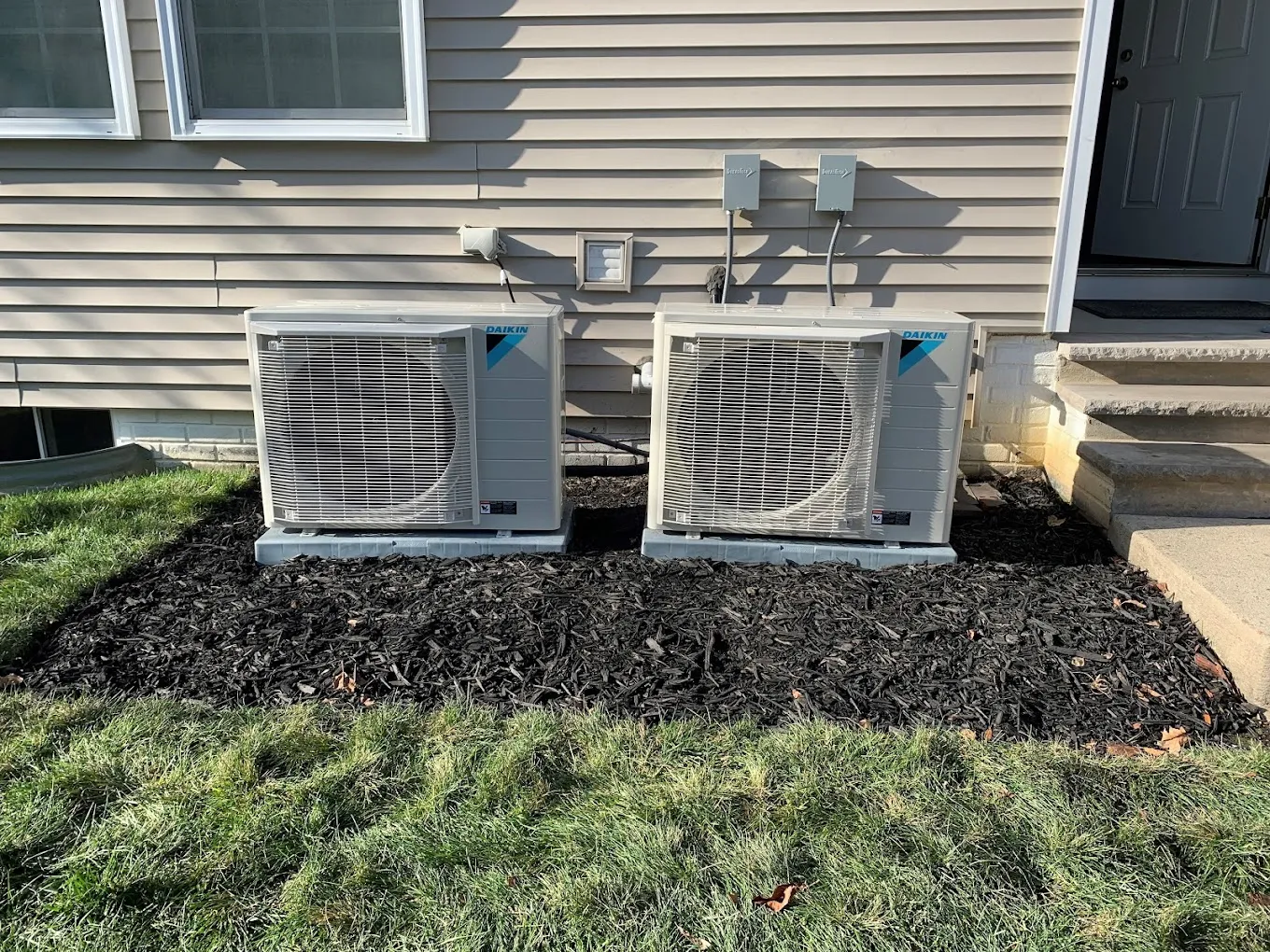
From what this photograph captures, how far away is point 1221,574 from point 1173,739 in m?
0.76

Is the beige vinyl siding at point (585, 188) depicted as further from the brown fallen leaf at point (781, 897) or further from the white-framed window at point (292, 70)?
the brown fallen leaf at point (781, 897)

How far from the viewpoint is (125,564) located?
316cm

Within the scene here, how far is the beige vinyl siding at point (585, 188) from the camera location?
12.1 feet

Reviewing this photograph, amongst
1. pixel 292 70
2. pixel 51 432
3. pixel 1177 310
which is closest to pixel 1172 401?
pixel 1177 310

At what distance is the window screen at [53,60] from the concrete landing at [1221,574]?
4423 millimetres

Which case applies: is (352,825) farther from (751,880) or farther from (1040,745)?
(1040,745)

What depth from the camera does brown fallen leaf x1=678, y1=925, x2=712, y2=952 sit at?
162 cm

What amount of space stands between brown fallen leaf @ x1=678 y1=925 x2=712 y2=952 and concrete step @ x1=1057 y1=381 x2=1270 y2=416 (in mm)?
2696

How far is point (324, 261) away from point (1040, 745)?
336 cm

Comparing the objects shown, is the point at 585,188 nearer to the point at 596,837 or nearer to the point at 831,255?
the point at 831,255

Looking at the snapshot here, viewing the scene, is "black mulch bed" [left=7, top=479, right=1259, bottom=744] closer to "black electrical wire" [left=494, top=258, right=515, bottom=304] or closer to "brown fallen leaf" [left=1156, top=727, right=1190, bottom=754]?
"brown fallen leaf" [left=1156, top=727, right=1190, bottom=754]

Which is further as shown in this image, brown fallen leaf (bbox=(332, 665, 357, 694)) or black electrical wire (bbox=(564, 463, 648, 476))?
black electrical wire (bbox=(564, 463, 648, 476))

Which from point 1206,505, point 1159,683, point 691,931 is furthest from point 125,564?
point 1206,505

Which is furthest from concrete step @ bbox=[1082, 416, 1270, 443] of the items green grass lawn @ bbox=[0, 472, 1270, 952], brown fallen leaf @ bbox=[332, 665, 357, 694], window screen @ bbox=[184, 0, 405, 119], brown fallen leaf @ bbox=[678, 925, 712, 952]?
window screen @ bbox=[184, 0, 405, 119]
